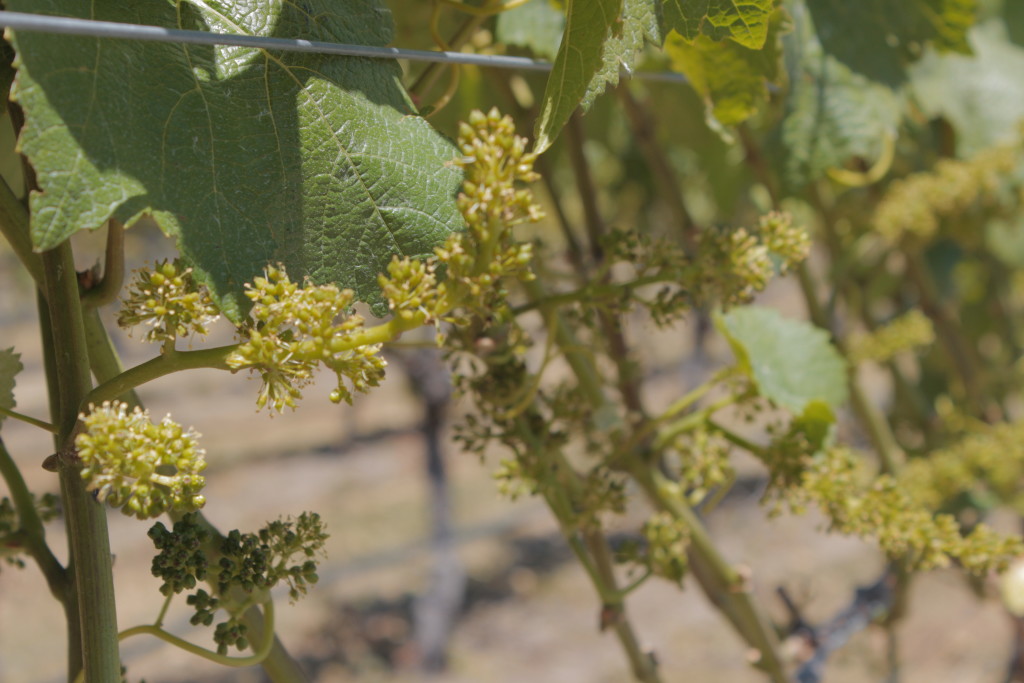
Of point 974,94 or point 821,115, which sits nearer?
point 821,115

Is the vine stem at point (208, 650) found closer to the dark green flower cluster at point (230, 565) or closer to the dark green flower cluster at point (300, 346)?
the dark green flower cluster at point (230, 565)

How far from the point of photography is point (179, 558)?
1.88 ft

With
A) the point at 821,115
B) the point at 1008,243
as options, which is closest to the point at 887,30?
the point at 821,115

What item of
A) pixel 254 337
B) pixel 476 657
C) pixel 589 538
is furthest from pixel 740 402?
pixel 476 657

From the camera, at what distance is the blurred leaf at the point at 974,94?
168 centimetres

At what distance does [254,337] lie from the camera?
1.61 ft

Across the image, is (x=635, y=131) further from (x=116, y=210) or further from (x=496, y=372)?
(x=116, y=210)

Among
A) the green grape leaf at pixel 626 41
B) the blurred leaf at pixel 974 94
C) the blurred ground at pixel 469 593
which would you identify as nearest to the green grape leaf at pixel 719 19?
the green grape leaf at pixel 626 41

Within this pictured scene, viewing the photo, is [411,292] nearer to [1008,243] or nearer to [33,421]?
[33,421]

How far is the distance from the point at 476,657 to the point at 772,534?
1809 millimetres

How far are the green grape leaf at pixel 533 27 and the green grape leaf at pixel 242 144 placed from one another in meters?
0.38

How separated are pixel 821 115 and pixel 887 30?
0.15 m

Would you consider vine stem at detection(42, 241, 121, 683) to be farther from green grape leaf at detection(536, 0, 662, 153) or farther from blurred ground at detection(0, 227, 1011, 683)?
blurred ground at detection(0, 227, 1011, 683)

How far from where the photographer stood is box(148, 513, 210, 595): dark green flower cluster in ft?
1.87
